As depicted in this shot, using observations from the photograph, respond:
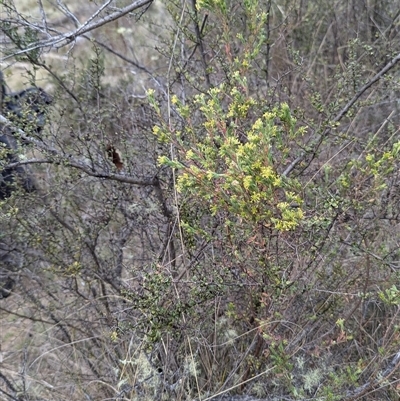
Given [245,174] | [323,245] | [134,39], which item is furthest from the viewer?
[134,39]

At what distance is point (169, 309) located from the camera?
7.25ft

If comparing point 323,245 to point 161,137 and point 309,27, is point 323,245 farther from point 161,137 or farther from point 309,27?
point 309,27

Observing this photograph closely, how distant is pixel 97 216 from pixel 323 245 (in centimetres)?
143

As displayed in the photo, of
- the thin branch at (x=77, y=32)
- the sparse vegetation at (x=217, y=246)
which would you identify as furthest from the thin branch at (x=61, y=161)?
the thin branch at (x=77, y=32)

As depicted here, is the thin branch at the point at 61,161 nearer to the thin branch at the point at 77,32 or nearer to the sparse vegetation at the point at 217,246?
the sparse vegetation at the point at 217,246

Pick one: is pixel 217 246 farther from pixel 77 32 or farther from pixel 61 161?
pixel 77 32

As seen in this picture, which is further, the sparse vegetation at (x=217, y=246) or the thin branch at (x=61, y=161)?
the thin branch at (x=61, y=161)

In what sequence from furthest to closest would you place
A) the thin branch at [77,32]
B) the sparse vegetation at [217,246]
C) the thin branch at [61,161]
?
the thin branch at [77,32]
the thin branch at [61,161]
the sparse vegetation at [217,246]

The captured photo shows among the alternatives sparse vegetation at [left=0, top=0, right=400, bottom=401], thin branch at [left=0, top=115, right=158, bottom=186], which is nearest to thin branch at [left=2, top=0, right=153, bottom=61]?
sparse vegetation at [left=0, top=0, right=400, bottom=401]

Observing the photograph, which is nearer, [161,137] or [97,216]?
[161,137]

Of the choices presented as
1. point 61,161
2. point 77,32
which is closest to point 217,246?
point 61,161

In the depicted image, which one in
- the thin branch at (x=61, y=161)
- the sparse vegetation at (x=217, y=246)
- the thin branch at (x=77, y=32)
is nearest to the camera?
the sparse vegetation at (x=217, y=246)

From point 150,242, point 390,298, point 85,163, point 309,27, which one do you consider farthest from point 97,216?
point 309,27

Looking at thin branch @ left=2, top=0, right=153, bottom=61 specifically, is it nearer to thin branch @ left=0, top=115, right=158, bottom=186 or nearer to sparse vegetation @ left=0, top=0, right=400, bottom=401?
sparse vegetation @ left=0, top=0, right=400, bottom=401
